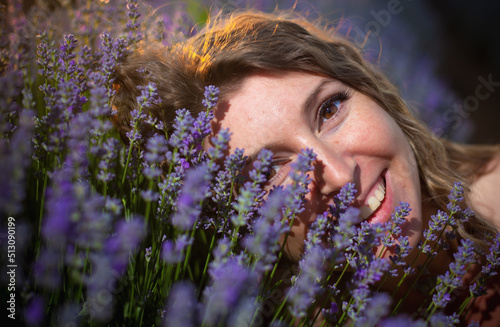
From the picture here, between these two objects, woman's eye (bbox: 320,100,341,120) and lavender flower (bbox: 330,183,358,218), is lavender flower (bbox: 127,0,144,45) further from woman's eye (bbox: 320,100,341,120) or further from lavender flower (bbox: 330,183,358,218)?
lavender flower (bbox: 330,183,358,218)

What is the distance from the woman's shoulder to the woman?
0.33 metres

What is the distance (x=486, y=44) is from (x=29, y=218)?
154 inches

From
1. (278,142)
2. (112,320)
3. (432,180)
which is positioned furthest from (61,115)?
(432,180)

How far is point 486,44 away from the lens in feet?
10.6

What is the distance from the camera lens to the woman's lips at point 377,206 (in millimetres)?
1014

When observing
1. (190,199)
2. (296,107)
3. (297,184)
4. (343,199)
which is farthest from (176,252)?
(296,107)

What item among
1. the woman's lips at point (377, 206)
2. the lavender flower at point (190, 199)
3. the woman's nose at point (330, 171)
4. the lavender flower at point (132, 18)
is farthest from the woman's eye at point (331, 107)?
the lavender flower at point (132, 18)

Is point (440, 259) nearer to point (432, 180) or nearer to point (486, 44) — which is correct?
point (432, 180)

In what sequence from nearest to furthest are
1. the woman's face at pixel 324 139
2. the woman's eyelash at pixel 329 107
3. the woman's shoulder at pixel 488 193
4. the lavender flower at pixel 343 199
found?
1. the lavender flower at pixel 343 199
2. the woman's face at pixel 324 139
3. the woman's eyelash at pixel 329 107
4. the woman's shoulder at pixel 488 193

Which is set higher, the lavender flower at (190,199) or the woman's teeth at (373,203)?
the lavender flower at (190,199)

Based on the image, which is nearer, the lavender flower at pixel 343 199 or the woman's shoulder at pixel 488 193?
the lavender flower at pixel 343 199

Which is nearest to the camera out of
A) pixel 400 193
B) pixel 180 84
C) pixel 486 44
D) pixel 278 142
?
pixel 278 142

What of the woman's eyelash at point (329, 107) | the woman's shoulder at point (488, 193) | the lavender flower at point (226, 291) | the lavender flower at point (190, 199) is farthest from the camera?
the woman's shoulder at point (488, 193)

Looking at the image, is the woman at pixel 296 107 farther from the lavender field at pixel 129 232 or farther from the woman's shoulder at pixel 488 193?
the woman's shoulder at pixel 488 193
